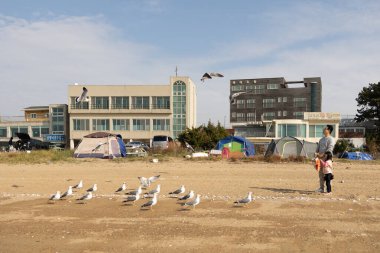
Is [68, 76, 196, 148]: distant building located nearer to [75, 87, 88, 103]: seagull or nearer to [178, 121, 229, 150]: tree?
[75, 87, 88, 103]: seagull

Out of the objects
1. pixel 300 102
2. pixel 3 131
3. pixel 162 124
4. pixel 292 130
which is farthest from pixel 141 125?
pixel 300 102

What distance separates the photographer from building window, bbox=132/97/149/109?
69.0 m

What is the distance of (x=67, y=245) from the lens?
7.21 m

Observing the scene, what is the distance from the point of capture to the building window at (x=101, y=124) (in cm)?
6950

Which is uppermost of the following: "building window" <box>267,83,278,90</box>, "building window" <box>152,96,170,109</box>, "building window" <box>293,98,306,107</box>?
"building window" <box>267,83,278,90</box>

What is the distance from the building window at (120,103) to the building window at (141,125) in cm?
285

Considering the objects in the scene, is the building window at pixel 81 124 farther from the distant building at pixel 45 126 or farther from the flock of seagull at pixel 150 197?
the flock of seagull at pixel 150 197

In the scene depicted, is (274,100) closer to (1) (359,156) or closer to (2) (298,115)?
(2) (298,115)

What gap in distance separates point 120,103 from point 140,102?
10.7 feet

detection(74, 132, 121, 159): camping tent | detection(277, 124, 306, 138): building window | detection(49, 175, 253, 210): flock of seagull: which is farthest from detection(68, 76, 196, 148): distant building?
detection(49, 175, 253, 210): flock of seagull

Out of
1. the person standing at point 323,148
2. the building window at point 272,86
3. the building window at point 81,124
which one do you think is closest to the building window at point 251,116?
the building window at point 272,86

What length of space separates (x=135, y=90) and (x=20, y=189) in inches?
2207

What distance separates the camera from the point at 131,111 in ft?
227

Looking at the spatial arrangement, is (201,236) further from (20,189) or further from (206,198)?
(20,189)
